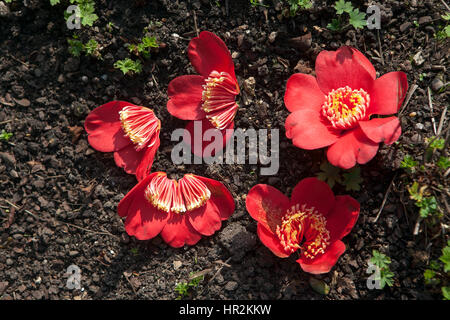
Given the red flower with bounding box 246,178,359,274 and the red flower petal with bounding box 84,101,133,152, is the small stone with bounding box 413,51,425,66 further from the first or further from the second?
the red flower petal with bounding box 84,101,133,152

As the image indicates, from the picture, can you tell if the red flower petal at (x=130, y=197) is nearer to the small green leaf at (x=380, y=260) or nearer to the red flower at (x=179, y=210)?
the red flower at (x=179, y=210)

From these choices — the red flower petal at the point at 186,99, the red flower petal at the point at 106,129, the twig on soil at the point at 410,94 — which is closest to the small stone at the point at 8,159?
the red flower petal at the point at 106,129

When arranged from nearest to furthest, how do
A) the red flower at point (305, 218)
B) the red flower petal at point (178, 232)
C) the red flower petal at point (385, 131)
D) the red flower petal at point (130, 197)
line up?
the red flower petal at point (385, 131)
the red flower at point (305, 218)
the red flower petal at point (130, 197)
the red flower petal at point (178, 232)

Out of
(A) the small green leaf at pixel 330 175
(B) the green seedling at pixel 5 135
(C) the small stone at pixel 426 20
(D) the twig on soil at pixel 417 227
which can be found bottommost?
(D) the twig on soil at pixel 417 227

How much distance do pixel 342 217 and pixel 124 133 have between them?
166cm

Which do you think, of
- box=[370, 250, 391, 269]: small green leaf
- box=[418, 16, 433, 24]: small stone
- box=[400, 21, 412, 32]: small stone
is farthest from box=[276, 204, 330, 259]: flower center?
box=[418, 16, 433, 24]: small stone

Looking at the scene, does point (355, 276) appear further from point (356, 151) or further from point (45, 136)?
point (45, 136)

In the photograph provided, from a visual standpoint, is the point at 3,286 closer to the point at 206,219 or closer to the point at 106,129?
the point at 106,129

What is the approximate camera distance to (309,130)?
288 centimetres

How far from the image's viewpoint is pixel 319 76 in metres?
3.05

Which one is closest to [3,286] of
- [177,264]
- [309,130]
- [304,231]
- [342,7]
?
[177,264]

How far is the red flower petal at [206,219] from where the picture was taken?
10.4 feet

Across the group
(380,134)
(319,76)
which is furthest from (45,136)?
(380,134)
